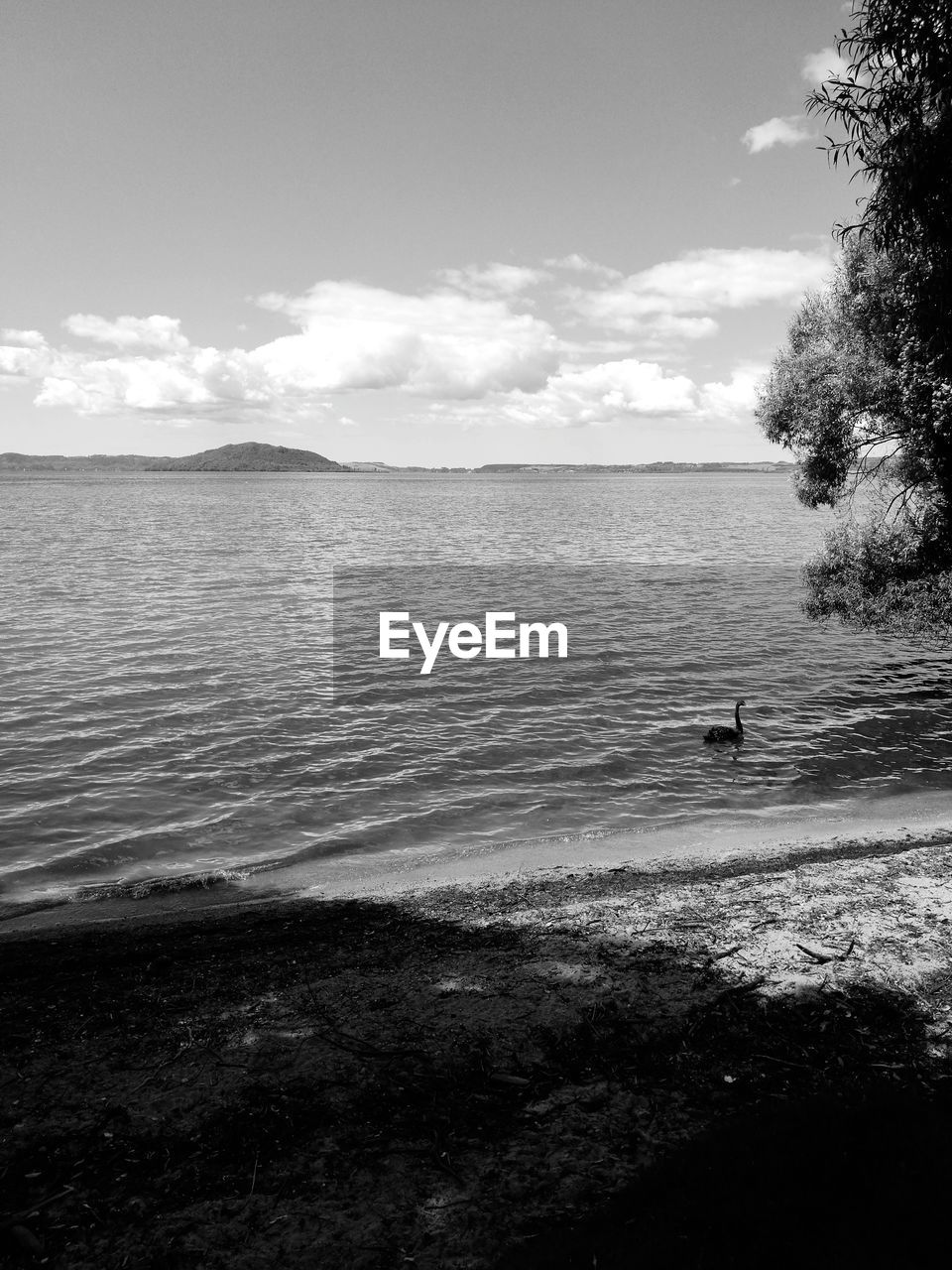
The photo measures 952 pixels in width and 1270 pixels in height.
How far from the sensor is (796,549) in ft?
244

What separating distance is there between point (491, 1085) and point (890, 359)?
23556 mm

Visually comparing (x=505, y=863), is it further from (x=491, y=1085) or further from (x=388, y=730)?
(x=388, y=730)

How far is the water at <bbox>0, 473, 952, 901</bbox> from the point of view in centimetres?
1636

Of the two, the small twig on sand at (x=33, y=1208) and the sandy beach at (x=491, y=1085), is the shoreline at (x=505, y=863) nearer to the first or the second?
the sandy beach at (x=491, y=1085)

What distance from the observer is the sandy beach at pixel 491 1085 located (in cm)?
539

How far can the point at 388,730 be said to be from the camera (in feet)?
73.5

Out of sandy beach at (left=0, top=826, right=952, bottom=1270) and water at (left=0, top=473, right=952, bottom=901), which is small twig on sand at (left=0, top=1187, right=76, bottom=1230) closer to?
sandy beach at (left=0, top=826, right=952, bottom=1270)

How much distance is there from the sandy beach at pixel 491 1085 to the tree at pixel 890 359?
1137 cm

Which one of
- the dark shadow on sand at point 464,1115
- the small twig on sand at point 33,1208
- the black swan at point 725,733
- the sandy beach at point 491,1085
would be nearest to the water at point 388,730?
the black swan at point 725,733

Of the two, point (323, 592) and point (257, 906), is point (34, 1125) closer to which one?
point (257, 906)

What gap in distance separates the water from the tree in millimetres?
3614

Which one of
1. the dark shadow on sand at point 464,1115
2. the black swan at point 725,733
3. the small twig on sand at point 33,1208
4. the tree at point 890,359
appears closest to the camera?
the dark shadow on sand at point 464,1115

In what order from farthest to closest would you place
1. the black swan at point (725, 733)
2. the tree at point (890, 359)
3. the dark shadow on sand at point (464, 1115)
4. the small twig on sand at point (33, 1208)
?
1. the black swan at point (725, 733)
2. the tree at point (890, 359)
3. the small twig on sand at point (33, 1208)
4. the dark shadow on sand at point (464, 1115)

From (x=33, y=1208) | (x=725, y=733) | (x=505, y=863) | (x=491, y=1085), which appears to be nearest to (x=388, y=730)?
(x=505, y=863)
